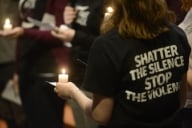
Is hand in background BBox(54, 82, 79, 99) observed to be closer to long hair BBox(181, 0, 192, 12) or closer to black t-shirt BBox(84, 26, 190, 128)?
black t-shirt BBox(84, 26, 190, 128)

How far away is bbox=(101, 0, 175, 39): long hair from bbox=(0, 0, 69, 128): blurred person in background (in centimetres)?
108

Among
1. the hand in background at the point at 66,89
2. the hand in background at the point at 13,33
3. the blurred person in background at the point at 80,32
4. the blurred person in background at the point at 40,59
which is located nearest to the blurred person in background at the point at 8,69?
the blurred person in background at the point at 40,59

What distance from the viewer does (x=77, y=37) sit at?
2.57 metres

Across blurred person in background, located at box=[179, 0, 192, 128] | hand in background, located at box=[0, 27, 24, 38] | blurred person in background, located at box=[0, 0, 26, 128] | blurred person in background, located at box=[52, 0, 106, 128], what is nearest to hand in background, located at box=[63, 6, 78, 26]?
blurred person in background, located at box=[52, 0, 106, 128]

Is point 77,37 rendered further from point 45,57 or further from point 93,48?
point 93,48

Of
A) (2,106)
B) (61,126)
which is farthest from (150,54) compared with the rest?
(2,106)

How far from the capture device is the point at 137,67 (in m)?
1.70

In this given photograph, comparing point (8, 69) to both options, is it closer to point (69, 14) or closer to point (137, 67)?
point (69, 14)

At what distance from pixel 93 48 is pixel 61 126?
58.0 inches

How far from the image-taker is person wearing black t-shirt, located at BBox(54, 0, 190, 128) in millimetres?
1682

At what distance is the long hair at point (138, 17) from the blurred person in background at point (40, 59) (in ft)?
3.54

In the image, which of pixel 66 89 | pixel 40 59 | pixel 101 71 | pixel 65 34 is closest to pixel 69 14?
pixel 65 34

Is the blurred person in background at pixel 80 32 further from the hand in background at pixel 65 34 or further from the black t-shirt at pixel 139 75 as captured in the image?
the black t-shirt at pixel 139 75

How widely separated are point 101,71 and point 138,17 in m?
0.24
